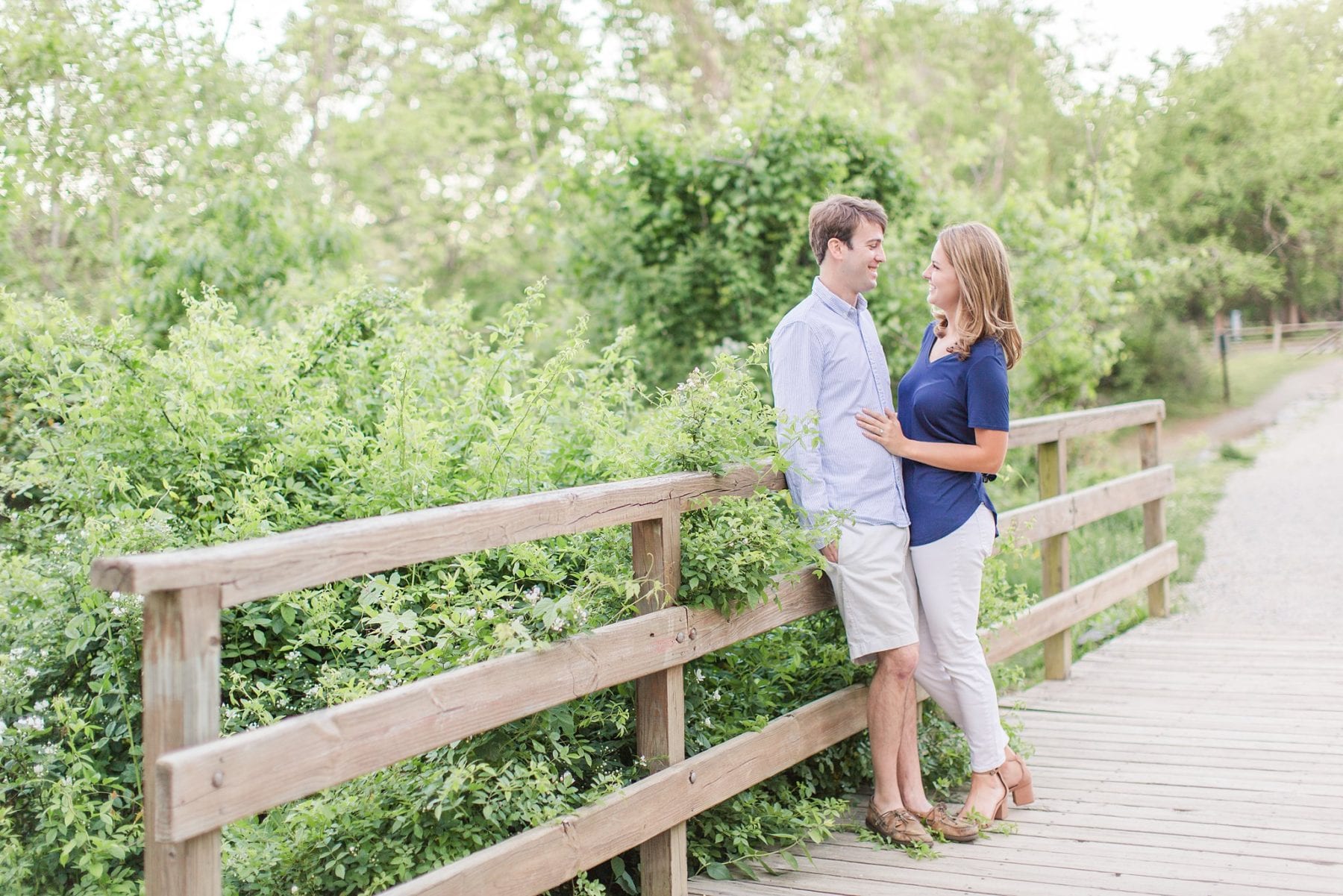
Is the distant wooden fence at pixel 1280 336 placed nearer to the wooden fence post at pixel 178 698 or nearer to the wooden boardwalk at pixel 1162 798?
the wooden boardwalk at pixel 1162 798

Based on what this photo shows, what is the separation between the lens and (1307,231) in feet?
82.5

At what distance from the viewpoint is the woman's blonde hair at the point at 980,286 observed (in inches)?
143

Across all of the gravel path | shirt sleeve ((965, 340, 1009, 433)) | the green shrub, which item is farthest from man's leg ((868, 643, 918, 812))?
the gravel path

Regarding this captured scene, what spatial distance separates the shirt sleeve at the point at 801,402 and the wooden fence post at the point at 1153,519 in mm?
3813

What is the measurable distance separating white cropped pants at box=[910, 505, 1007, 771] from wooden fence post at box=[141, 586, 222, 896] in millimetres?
2273

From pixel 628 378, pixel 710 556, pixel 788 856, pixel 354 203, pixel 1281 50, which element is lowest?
pixel 788 856

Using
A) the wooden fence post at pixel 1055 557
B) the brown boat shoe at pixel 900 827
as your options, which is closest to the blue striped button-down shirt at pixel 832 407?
the brown boat shoe at pixel 900 827

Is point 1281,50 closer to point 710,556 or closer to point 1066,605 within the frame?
point 1066,605

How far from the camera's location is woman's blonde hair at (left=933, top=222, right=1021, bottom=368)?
363 cm

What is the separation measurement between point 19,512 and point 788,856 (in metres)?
2.92

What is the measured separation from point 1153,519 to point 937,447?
4.21 metres

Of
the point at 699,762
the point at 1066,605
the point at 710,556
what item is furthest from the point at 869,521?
the point at 1066,605

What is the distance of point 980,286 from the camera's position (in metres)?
3.64

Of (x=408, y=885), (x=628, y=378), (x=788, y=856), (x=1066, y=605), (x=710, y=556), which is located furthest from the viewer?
(x=1066, y=605)
